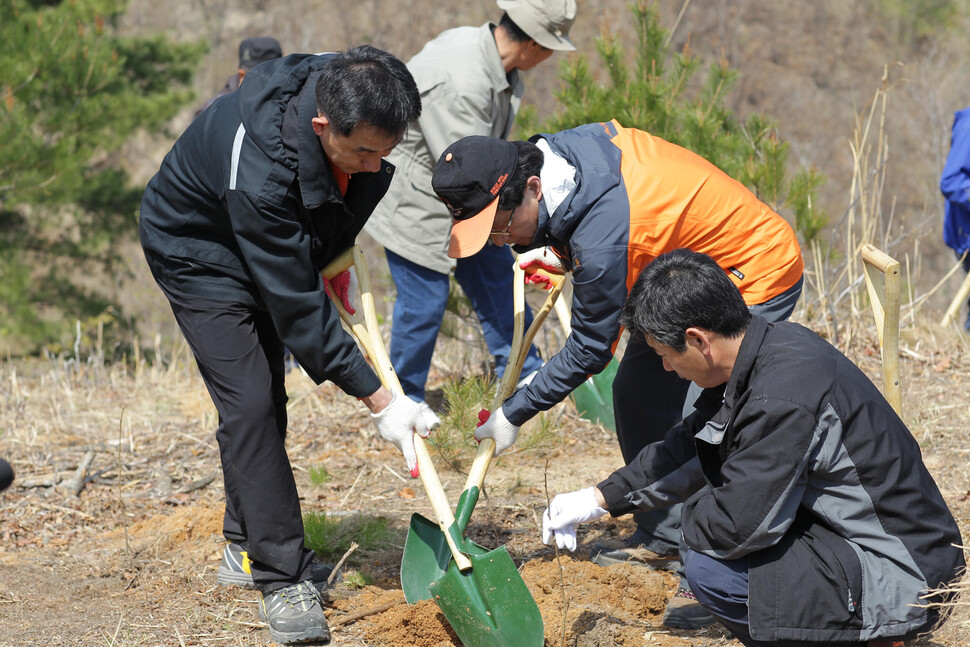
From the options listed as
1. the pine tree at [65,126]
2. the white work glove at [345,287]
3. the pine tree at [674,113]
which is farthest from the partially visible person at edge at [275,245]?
the pine tree at [65,126]

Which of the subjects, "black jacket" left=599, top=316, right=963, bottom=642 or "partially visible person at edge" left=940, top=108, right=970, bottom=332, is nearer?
"black jacket" left=599, top=316, right=963, bottom=642

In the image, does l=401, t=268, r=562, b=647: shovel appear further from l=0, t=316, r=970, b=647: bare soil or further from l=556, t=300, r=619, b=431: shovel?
l=556, t=300, r=619, b=431: shovel

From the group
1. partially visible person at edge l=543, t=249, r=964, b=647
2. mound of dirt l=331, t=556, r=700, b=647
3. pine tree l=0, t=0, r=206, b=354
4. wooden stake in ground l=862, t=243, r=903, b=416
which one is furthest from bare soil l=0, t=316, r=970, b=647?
pine tree l=0, t=0, r=206, b=354

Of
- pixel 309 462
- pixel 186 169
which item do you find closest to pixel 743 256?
pixel 186 169

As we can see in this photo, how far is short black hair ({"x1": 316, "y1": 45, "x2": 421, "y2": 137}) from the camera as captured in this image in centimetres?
241

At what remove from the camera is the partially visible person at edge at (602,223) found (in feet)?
8.65

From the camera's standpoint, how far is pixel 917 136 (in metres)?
12.1

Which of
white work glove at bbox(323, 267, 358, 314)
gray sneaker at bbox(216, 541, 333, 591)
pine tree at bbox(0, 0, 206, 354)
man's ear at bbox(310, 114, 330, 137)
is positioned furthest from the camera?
pine tree at bbox(0, 0, 206, 354)

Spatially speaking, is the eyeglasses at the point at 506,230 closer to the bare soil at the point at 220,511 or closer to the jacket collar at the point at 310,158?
the jacket collar at the point at 310,158

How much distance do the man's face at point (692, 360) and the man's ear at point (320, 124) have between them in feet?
3.56

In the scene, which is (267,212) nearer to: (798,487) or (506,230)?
(506,230)

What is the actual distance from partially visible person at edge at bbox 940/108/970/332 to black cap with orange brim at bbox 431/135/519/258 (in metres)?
4.21

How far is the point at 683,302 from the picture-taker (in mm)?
2176

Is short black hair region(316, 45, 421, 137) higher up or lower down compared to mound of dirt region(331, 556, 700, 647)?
higher up
